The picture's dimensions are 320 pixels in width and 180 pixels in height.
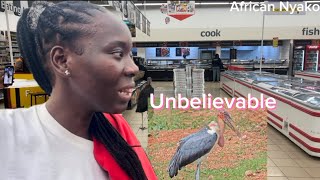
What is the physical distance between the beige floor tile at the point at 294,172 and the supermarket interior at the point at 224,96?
0.01 metres

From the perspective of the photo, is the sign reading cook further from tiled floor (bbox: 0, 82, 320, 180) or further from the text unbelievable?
the text unbelievable

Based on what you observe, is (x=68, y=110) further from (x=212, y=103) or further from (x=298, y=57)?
(x=298, y=57)

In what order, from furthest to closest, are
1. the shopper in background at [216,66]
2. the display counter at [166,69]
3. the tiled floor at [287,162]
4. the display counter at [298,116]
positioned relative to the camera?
the display counter at [166,69], the shopper in background at [216,66], the display counter at [298,116], the tiled floor at [287,162]

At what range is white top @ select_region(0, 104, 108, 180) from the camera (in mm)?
639

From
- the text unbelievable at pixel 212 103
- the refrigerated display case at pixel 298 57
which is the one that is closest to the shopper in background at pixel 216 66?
the refrigerated display case at pixel 298 57

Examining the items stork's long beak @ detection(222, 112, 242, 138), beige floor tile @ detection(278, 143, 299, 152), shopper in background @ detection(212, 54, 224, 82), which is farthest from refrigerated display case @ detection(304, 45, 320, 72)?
stork's long beak @ detection(222, 112, 242, 138)

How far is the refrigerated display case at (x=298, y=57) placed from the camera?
14.1 meters

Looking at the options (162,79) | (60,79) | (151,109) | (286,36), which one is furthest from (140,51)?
(60,79)

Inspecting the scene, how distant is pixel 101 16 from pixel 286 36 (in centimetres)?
1384

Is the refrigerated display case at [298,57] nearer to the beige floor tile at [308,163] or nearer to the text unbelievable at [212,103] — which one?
the beige floor tile at [308,163]

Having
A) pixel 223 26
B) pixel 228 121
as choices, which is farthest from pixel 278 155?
pixel 223 26

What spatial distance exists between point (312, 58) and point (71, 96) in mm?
15830

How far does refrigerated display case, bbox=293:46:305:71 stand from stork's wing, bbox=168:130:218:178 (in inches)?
524

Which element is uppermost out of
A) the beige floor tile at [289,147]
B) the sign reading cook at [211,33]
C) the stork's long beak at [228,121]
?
the sign reading cook at [211,33]
